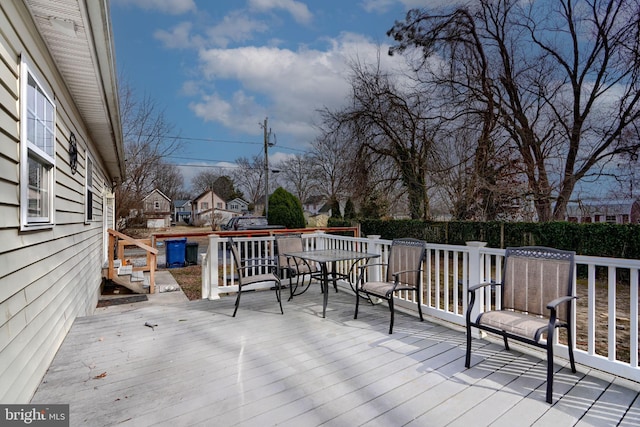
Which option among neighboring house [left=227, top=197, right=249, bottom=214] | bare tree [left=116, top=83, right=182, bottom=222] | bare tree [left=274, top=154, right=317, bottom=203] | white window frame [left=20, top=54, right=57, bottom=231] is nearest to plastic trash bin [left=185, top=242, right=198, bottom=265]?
bare tree [left=116, top=83, right=182, bottom=222]

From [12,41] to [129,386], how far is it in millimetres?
2278

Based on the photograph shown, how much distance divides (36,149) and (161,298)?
396cm

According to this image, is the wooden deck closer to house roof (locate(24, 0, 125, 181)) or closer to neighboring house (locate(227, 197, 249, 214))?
house roof (locate(24, 0, 125, 181))

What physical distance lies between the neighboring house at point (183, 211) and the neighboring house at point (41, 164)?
45230 mm

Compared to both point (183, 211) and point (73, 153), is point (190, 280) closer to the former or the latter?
point (73, 153)

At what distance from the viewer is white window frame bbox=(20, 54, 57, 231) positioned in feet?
6.69

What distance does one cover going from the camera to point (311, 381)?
234 cm

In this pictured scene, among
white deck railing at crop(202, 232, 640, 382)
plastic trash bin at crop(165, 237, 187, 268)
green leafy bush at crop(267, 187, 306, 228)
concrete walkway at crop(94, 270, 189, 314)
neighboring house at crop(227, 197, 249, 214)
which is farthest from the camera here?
neighboring house at crop(227, 197, 249, 214)

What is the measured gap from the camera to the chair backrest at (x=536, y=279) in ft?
7.79

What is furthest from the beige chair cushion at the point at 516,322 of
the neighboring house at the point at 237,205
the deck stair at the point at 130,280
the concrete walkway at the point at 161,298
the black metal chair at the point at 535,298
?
the neighboring house at the point at 237,205

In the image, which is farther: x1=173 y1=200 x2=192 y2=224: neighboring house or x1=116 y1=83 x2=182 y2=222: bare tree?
x1=173 y1=200 x2=192 y2=224: neighboring house

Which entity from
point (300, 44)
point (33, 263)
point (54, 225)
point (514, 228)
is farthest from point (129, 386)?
point (300, 44)

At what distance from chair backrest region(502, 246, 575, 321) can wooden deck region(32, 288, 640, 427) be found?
48 centimetres

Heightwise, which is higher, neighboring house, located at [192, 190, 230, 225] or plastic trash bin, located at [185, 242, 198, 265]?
neighboring house, located at [192, 190, 230, 225]
